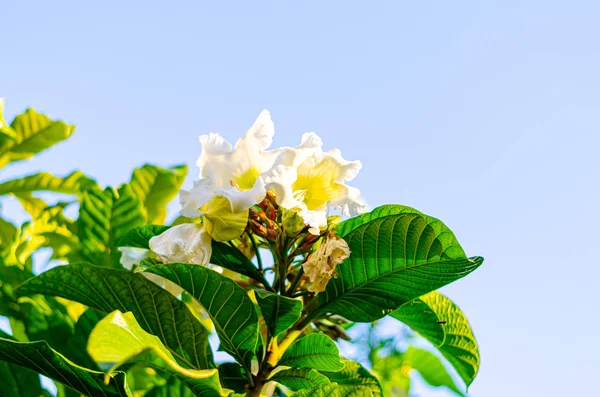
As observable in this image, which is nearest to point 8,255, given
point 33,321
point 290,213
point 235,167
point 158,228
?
point 33,321

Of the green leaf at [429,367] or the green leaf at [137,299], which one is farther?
the green leaf at [429,367]

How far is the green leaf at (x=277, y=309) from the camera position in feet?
3.22

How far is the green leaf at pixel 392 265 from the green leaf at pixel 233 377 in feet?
0.58

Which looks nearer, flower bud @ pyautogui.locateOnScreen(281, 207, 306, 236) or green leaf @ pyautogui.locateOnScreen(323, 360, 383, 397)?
flower bud @ pyautogui.locateOnScreen(281, 207, 306, 236)

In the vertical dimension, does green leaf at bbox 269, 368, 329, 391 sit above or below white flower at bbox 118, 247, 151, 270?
below

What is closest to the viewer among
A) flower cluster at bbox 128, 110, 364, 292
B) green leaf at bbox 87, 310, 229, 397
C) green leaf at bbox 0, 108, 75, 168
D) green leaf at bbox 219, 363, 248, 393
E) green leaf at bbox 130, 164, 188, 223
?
green leaf at bbox 87, 310, 229, 397

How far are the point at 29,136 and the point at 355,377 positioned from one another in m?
1.19

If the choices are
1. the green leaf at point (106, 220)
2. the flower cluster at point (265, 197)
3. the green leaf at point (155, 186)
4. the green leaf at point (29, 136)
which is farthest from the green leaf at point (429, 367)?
the green leaf at point (29, 136)

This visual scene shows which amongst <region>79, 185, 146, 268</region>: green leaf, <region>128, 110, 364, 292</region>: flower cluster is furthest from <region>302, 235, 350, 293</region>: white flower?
<region>79, 185, 146, 268</region>: green leaf

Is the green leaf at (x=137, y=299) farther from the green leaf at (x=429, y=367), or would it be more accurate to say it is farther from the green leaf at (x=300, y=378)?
the green leaf at (x=429, y=367)

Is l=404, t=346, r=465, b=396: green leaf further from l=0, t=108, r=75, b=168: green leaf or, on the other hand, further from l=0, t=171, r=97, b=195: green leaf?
l=0, t=108, r=75, b=168: green leaf

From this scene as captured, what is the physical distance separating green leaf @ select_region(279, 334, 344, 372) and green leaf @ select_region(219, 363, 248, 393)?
77 mm

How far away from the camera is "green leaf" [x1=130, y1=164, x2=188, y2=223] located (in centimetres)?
166

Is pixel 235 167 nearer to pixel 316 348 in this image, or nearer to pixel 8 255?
pixel 316 348
